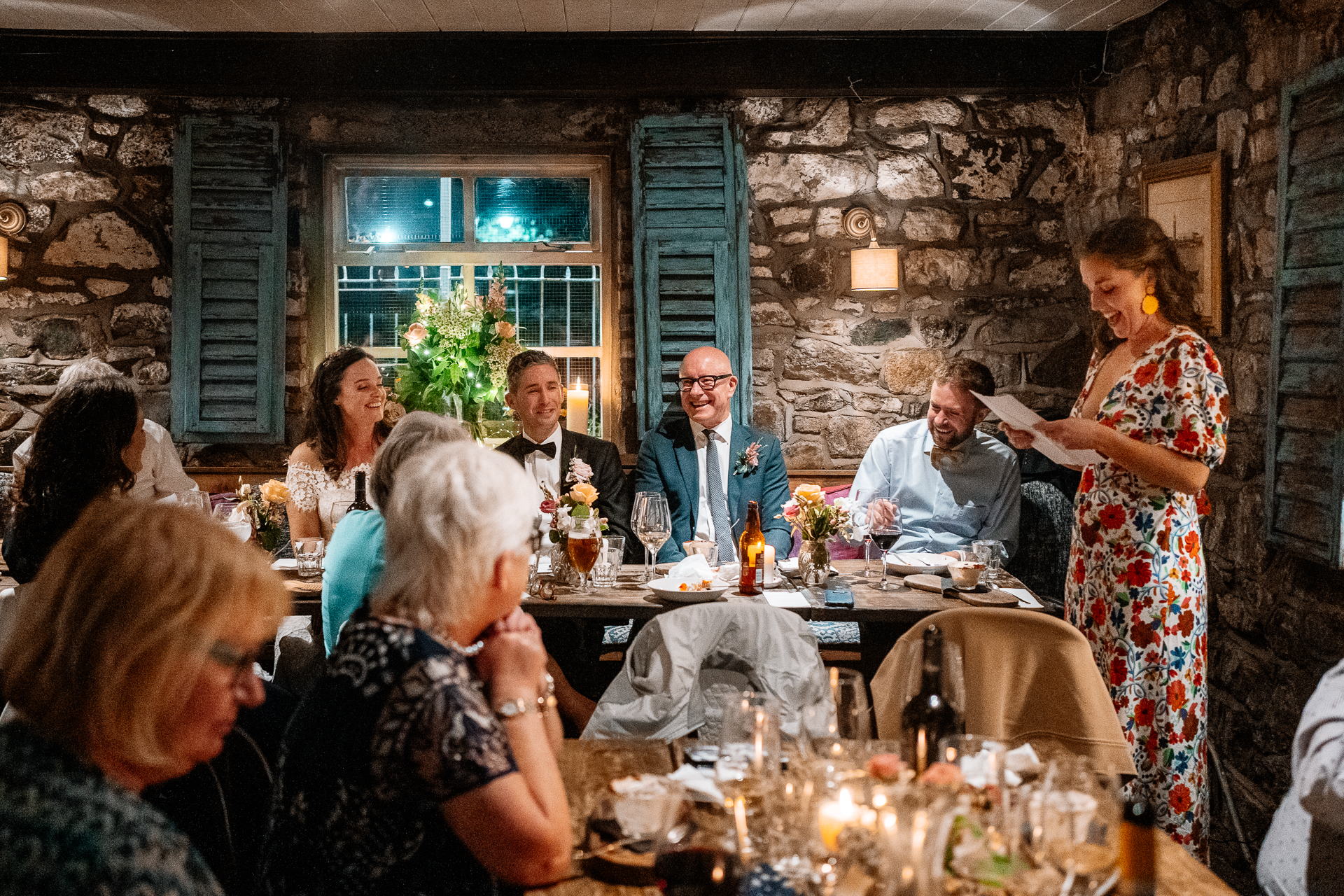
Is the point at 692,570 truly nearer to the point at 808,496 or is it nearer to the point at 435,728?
the point at 808,496

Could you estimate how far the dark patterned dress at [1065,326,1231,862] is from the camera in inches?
116

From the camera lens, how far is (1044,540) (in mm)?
4418

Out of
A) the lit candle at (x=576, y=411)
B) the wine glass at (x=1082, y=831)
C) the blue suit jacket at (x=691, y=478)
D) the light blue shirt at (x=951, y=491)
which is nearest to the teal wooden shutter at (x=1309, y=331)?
the light blue shirt at (x=951, y=491)

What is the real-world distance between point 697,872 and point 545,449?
10.9ft

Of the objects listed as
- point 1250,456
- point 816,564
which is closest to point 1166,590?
point 816,564

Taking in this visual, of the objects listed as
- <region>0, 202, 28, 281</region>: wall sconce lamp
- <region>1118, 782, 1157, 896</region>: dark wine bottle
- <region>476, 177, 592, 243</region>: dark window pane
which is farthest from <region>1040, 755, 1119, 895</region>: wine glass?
<region>0, 202, 28, 281</region>: wall sconce lamp

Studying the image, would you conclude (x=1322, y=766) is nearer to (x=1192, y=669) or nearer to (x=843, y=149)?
(x=1192, y=669)

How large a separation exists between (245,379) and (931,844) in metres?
4.75

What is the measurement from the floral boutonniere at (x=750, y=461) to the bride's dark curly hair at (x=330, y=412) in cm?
145

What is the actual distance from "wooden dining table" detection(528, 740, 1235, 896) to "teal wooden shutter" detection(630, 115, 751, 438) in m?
3.32

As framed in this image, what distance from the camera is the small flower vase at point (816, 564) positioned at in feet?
11.5

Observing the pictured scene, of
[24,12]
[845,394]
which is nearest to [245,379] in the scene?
[24,12]

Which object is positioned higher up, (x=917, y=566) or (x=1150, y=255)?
(x=1150, y=255)

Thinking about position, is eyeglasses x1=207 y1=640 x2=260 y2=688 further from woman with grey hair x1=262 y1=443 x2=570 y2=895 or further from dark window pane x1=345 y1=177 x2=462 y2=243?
dark window pane x1=345 y1=177 x2=462 y2=243
